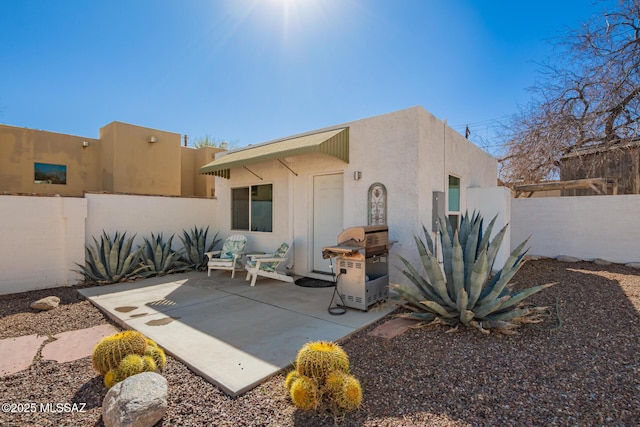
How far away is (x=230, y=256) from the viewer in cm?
866

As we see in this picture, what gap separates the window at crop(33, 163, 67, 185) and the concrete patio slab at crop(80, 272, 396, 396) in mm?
9698

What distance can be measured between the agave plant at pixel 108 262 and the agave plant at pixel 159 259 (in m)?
0.26

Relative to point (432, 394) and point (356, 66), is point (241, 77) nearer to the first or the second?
point (356, 66)

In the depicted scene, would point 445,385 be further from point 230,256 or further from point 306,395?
point 230,256

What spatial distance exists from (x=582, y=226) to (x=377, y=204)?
8.66 m

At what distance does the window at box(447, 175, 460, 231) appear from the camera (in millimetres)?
8211

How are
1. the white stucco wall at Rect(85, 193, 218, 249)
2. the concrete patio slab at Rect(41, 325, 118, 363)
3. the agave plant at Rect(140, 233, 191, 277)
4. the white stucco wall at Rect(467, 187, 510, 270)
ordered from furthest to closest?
the white stucco wall at Rect(467, 187, 510, 270)
the agave plant at Rect(140, 233, 191, 277)
the white stucco wall at Rect(85, 193, 218, 249)
the concrete patio slab at Rect(41, 325, 118, 363)

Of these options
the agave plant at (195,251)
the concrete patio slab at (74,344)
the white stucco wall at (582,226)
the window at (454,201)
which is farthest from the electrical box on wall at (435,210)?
the white stucco wall at (582,226)

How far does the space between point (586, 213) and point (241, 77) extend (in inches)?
490

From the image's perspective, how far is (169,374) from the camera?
3.40m

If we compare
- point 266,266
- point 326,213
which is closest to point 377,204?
point 326,213

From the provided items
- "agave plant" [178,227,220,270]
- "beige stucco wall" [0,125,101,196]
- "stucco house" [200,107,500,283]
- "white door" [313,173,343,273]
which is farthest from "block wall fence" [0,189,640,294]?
"beige stucco wall" [0,125,101,196]

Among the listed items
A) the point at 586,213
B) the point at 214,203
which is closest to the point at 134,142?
the point at 214,203

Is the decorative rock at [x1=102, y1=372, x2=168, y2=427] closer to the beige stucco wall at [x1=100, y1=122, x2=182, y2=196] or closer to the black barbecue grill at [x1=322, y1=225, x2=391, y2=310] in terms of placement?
the black barbecue grill at [x1=322, y1=225, x2=391, y2=310]
